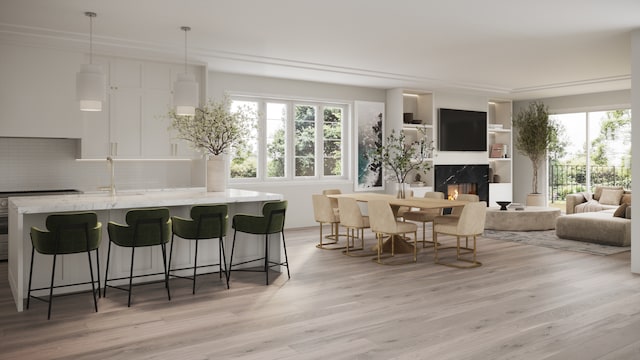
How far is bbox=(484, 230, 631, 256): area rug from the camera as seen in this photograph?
7.46 metres

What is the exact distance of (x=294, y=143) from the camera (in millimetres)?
9672

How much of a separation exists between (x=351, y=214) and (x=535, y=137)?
645cm

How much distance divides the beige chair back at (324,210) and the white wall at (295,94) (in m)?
1.93

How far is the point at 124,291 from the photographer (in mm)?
5156

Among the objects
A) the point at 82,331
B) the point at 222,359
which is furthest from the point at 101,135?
the point at 222,359

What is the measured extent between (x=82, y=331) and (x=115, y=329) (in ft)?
0.77

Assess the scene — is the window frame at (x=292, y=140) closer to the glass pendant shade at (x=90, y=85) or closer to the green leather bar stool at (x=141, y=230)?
the glass pendant shade at (x=90, y=85)

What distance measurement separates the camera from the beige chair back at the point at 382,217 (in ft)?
21.0

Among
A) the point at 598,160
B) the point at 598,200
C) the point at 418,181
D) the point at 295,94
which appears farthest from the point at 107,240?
the point at 598,160

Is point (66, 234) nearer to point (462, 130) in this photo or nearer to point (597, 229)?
point (597, 229)

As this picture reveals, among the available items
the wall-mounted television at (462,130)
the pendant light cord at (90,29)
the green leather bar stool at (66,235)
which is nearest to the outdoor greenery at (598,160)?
the wall-mounted television at (462,130)

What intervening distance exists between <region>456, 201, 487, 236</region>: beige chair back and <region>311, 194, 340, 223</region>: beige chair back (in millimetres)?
1809

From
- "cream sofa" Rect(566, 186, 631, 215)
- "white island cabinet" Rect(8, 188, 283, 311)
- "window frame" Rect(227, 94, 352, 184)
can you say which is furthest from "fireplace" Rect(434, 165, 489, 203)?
"white island cabinet" Rect(8, 188, 283, 311)

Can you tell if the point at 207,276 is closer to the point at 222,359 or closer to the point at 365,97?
the point at 222,359
